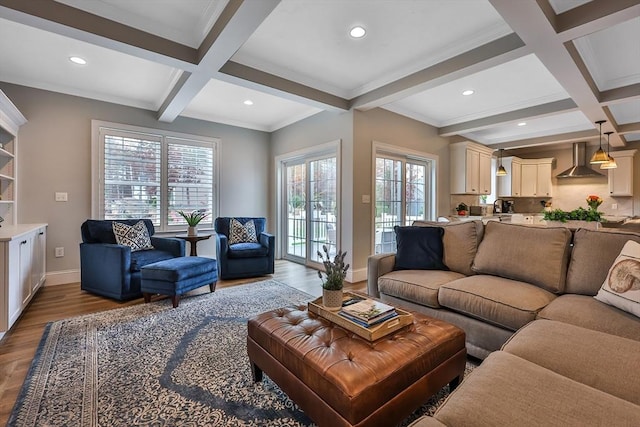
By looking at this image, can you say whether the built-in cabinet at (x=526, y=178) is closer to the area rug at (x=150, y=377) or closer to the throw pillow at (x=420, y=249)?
the throw pillow at (x=420, y=249)

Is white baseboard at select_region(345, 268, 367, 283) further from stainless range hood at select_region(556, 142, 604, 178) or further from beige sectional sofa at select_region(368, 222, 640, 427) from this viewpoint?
stainless range hood at select_region(556, 142, 604, 178)

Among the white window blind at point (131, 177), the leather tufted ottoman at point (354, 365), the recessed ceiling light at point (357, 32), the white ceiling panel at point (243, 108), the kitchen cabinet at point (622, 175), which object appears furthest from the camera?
the kitchen cabinet at point (622, 175)

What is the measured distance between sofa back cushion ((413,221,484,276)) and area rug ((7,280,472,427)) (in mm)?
1202

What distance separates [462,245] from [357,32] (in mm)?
2137

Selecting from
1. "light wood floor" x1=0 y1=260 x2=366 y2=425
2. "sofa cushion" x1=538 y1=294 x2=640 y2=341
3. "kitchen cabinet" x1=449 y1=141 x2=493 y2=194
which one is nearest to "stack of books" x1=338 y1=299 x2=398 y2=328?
"sofa cushion" x1=538 y1=294 x2=640 y2=341

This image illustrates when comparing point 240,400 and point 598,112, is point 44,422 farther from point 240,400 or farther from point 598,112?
point 598,112

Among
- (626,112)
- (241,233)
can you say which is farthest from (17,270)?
(626,112)

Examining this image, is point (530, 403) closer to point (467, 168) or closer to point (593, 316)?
point (593, 316)

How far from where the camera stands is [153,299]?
11.3 ft

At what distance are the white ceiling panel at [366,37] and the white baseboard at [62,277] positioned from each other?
3674mm

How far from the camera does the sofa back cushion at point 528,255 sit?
2164mm

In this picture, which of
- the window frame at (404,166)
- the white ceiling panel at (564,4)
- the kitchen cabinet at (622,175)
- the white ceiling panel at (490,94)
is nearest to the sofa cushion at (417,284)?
the window frame at (404,166)

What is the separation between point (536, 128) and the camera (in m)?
5.88

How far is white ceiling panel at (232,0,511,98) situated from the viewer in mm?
2369
